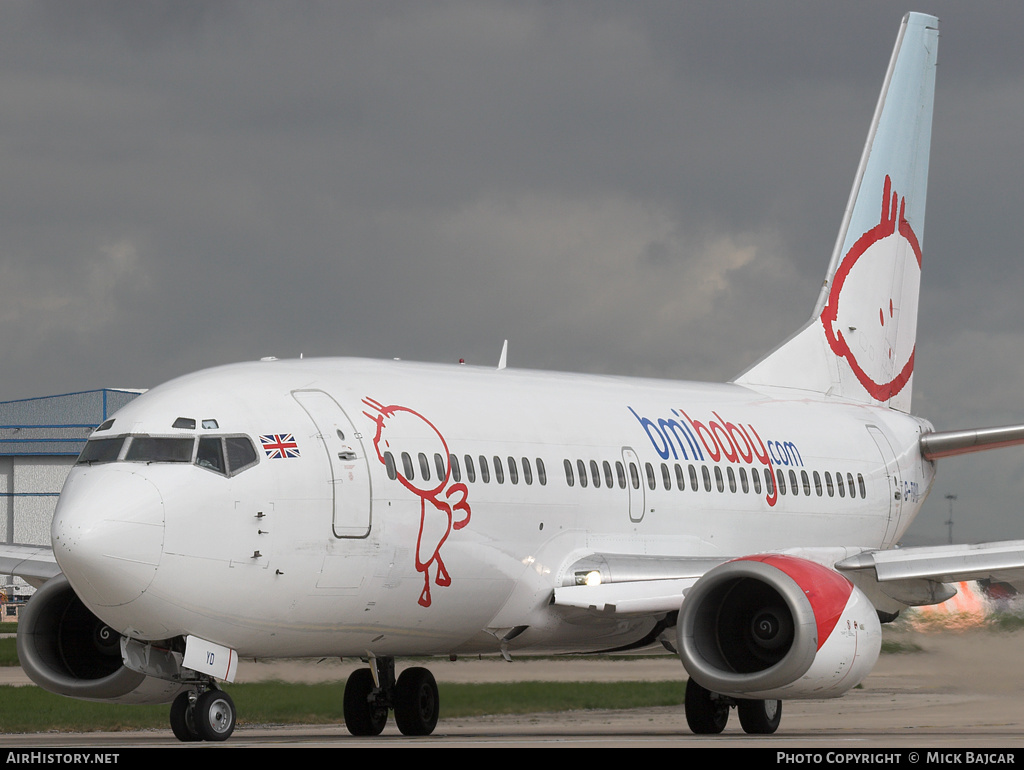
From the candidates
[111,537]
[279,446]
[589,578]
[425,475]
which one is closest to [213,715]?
[111,537]

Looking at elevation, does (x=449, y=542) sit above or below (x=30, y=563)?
below

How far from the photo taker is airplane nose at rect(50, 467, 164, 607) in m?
14.8

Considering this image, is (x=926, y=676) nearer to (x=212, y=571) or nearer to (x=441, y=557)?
(x=441, y=557)

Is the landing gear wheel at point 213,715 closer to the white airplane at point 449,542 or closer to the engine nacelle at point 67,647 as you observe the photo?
the white airplane at point 449,542

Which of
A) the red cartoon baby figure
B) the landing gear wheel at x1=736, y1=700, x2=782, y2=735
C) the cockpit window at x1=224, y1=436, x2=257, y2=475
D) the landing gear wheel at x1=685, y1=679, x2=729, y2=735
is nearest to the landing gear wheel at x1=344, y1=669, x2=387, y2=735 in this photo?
the red cartoon baby figure

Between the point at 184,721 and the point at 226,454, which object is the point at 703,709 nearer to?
the point at 184,721

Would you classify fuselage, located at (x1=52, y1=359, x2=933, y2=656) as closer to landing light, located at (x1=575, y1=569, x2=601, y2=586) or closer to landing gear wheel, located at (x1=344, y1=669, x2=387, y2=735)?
landing light, located at (x1=575, y1=569, x2=601, y2=586)

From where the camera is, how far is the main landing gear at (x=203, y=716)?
15.7 m

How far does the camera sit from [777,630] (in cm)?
1827

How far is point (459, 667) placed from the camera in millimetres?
23281

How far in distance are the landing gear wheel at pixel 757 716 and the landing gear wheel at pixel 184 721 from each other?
7992 mm

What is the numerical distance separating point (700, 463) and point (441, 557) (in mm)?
5791

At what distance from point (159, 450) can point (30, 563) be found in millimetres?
4831

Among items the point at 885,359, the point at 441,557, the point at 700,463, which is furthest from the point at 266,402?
the point at 885,359
